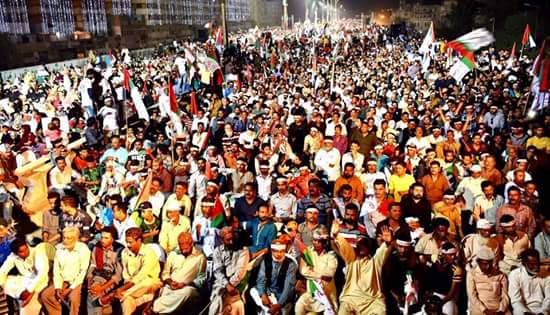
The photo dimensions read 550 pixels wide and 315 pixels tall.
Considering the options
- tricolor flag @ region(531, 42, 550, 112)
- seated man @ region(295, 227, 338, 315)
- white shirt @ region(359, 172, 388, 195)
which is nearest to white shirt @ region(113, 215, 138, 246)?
seated man @ region(295, 227, 338, 315)

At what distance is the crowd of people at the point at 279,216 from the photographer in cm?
528

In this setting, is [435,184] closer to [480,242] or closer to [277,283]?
[480,242]

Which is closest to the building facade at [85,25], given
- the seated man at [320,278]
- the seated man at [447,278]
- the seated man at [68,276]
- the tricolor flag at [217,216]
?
the tricolor flag at [217,216]

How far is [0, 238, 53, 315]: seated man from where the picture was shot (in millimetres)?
5543

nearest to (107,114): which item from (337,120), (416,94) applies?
(337,120)

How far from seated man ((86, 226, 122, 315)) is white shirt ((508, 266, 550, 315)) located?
4043mm

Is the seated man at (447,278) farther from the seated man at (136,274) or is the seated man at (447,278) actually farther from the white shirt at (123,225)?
the white shirt at (123,225)

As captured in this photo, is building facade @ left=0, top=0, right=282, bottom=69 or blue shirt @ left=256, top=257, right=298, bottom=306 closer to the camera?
blue shirt @ left=256, top=257, right=298, bottom=306

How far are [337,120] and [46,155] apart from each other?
555 cm

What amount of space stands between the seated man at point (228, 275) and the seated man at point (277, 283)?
0.64ft

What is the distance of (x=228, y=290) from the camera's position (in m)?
5.37

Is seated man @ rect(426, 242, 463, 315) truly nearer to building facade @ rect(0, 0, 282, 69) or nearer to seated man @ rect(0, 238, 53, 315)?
seated man @ rect(0, 238, 53, 315)

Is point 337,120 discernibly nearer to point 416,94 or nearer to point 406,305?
point 416,94

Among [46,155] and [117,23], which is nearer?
[46,155]
